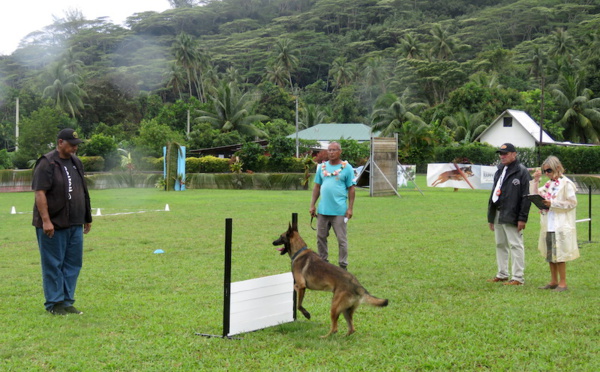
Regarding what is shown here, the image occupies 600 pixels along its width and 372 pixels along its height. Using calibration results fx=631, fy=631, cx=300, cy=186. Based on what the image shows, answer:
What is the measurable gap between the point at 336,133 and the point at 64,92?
31413mm

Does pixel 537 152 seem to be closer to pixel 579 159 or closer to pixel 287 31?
pixel 579 159

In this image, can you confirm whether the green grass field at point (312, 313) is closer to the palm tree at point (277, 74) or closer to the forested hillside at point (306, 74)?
the forested hillside at point (306, 74)

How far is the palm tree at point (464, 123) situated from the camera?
199ft

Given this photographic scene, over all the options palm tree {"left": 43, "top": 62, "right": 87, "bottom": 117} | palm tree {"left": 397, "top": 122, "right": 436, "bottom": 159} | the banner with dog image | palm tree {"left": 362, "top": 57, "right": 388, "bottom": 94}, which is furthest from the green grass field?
palm tree {"left": 362, "top": 57, "right": 388, "bottom": 94}

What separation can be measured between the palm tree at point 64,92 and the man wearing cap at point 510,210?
6859 centimetres

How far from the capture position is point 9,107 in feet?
264

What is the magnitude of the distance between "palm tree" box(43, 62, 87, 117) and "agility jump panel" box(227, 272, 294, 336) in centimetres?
6958

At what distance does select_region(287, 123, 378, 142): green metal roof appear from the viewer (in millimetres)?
70688

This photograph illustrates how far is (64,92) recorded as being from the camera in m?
72.1

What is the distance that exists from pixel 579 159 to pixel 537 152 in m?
5.09

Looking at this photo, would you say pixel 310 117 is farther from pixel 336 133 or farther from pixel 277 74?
pixel 277 74

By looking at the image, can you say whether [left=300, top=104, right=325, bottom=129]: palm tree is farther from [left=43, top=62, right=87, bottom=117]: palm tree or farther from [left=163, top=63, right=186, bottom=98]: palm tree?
[left=43, top=62, right=87, bottom=117]: palm tree

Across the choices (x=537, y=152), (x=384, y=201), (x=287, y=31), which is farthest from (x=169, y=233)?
(x=287, y=31)

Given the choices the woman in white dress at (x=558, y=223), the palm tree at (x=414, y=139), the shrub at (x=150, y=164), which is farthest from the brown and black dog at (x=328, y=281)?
the palm tree at (x=414, y=139)
